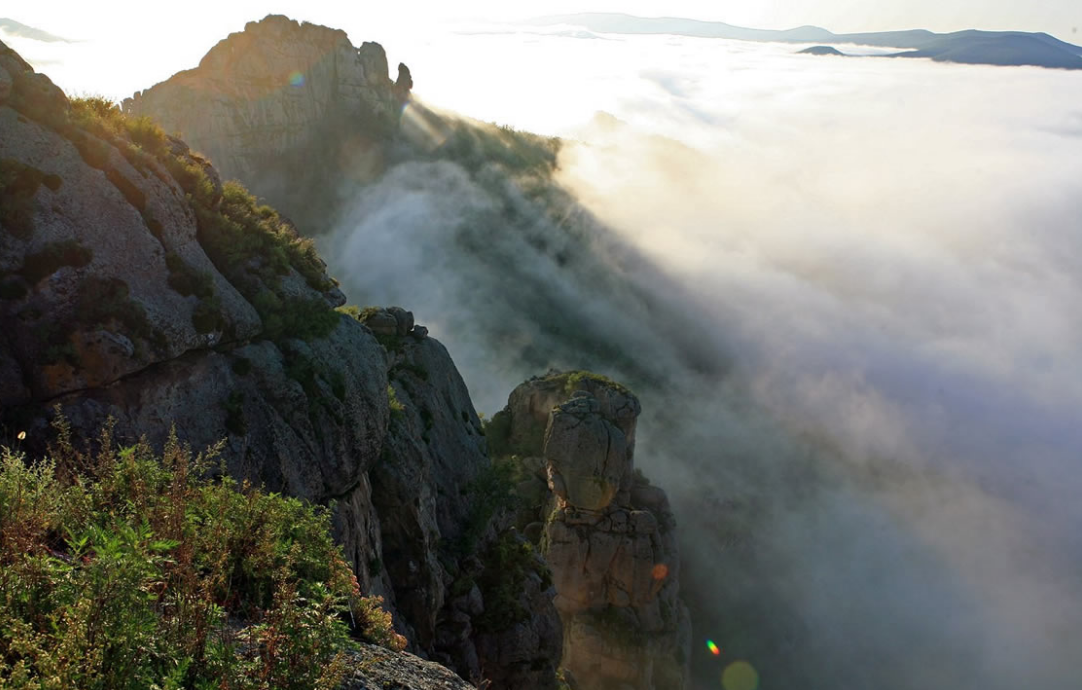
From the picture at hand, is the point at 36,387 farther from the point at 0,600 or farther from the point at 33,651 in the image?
the point at 33,651

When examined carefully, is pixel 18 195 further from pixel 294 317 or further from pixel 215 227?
pixel 294 317

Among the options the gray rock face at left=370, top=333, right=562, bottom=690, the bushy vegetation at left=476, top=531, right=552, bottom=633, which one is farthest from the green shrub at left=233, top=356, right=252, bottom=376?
the bushy vegetation at left=476, top=531, right=552, bottom=633

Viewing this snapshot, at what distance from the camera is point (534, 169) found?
19750cm

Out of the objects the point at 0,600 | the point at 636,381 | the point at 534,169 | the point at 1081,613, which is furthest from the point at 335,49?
the point at 1081,613

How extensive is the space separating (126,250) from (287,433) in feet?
18.8

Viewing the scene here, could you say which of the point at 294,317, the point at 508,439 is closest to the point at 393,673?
the point at 294,317

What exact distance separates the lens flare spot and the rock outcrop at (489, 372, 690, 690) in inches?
928

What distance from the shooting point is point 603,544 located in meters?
50.3

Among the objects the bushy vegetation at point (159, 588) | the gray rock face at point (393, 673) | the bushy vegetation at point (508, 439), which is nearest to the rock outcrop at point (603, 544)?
the bushy vegetation at point (508, 439)

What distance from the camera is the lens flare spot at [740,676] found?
241 feet

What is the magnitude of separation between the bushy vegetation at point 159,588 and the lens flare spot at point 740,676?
241 feet

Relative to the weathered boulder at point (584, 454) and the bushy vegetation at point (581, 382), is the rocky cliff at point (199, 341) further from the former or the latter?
the bushy vegetation at point (581, 382)

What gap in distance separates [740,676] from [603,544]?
3771 centimetres

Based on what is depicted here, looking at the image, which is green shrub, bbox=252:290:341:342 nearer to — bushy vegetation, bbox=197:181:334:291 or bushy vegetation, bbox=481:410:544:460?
bushy vegetation, bbox=197:181:334:291
